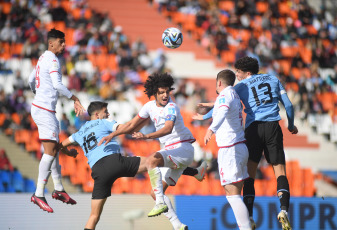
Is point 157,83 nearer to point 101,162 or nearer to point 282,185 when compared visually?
point 101,162

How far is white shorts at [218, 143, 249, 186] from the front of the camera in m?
6.33

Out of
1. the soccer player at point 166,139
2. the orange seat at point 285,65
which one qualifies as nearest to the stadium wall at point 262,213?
the soccer player at point 166,139

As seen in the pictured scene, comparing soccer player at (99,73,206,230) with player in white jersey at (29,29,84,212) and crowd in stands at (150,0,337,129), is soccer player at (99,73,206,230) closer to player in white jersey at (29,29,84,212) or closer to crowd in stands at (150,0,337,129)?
player in white jersey at (29,29,84,212)

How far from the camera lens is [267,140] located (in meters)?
6.69

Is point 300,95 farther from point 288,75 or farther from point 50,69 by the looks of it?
point 50,69

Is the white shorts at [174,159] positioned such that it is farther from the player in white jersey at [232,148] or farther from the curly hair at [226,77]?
the curly hair at [226,77]

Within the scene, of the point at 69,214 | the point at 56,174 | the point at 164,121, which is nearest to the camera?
the point at 164,121

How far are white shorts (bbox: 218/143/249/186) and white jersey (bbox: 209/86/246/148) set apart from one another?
0.08 m

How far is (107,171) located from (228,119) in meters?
1.62

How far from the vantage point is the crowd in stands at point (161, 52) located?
49.2 feet

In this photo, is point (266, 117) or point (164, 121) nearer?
point (266, 117)

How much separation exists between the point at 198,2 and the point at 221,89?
13530 millimetres

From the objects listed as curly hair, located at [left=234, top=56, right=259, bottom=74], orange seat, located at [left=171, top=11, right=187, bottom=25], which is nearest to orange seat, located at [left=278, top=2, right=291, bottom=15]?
orange seat, located at [left=171, top=11, right=187, bottom=25]

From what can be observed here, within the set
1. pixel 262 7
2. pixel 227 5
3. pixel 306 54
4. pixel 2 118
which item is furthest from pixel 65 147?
pixel 262 7
